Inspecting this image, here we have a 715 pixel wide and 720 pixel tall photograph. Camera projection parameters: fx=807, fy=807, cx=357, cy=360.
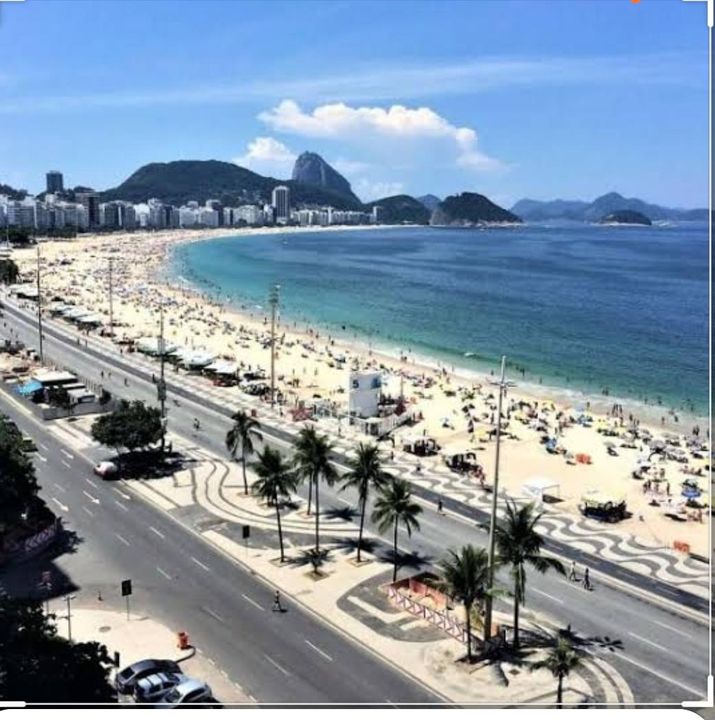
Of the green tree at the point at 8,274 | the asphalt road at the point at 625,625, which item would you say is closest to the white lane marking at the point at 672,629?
the asphalt road at the point at 625,625

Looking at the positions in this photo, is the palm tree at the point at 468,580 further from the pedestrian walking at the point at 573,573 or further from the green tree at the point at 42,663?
the green tree at the point at 42,663

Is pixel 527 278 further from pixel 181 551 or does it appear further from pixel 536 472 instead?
pixel 181 551

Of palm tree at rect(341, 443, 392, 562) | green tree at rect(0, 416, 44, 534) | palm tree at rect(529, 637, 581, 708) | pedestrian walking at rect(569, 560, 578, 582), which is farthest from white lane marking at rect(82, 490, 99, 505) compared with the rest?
palm tree at rect(529, 637, 581, 708)

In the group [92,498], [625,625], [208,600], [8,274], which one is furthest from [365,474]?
[8,274]

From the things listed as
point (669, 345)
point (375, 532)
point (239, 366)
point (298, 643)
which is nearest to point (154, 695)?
point (298, 643)

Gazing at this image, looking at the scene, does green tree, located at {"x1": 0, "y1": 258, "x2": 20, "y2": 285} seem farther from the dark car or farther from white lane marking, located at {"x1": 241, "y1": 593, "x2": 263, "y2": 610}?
the dark car
